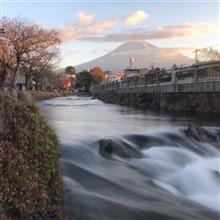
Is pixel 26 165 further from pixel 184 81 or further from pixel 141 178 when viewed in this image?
pixel 184 81

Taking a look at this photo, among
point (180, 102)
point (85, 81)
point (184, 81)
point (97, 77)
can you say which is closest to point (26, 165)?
point (184, 81)

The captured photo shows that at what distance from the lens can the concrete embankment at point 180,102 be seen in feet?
112

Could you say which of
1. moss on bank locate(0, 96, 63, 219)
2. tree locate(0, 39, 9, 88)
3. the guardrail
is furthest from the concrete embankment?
moss on bank locate(0, 96, 63, 219)

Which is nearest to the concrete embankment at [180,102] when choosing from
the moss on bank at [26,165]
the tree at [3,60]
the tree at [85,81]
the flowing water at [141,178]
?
the tree at [3,60]

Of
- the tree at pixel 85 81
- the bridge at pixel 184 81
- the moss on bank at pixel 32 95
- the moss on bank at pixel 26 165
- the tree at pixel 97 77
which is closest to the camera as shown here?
the moss on bank at pixel 26 165

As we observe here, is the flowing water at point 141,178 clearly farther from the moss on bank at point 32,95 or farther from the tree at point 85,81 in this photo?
the tree at point 85,81

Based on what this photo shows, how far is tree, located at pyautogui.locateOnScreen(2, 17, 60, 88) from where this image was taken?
5825cm

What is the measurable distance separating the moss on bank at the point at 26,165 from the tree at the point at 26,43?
4793 centimetres

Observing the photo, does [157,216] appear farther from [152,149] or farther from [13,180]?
[152,149]

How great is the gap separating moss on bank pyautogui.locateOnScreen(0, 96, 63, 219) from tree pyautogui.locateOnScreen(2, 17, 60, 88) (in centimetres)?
4793

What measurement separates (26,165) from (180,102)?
32663 mm

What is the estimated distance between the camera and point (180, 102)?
1559 inches

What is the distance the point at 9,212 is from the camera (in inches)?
273

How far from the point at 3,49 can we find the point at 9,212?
168ft
